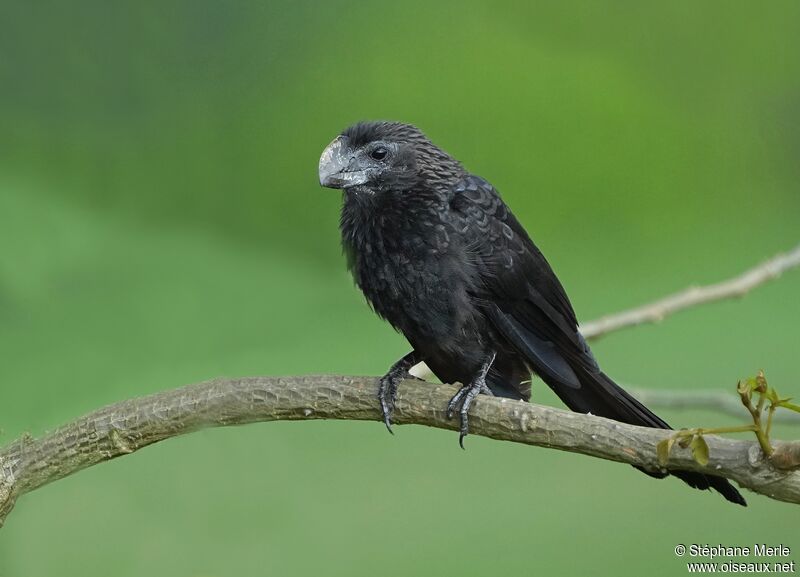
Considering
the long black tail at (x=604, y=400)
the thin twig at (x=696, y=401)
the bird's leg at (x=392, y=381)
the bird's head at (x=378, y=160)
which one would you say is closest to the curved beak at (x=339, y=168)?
the bird's head at (x=378, y=160)

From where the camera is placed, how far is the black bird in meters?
2.15

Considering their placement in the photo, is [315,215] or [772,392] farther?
[315,215]

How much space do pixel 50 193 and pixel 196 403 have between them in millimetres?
1700

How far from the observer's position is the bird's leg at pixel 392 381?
6.38ft

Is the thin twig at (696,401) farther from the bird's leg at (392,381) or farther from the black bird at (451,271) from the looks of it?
the bird's leg at (392,381)

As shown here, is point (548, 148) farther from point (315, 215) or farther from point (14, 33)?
point (14, 33)

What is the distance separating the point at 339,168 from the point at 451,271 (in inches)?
13.5

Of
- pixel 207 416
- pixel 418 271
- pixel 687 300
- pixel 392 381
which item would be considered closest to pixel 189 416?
pixel 207 416

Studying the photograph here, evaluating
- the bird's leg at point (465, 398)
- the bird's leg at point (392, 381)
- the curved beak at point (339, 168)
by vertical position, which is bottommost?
the bird's leg at point (465, 398)

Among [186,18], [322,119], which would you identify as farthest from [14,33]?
[322,119]

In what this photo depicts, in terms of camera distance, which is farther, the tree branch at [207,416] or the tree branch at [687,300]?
the tree branch at [687,300]

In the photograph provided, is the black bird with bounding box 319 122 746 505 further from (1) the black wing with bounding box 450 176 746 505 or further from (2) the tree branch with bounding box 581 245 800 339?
(2) the tree branch with bounding box 581 245 800 339

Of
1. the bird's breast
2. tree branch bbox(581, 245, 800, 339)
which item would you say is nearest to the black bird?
the bird's breast

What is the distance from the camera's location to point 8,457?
1871 millimetres
